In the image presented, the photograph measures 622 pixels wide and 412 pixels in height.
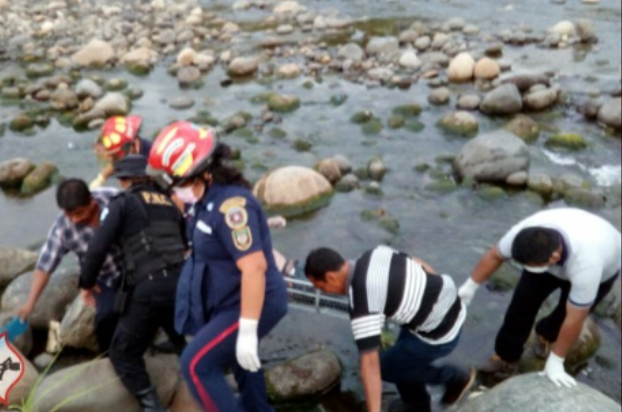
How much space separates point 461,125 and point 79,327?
7.53 m

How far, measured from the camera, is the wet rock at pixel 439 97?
12219 millimetres

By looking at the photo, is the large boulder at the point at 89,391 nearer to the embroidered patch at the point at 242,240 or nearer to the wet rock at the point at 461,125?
the embroidered patch at the point at 242,240

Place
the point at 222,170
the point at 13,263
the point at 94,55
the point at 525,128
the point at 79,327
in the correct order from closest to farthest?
the point at 222,170 < the point at 79,327 < the point at 13,263 < the point at 525,128 < the point at 94,55

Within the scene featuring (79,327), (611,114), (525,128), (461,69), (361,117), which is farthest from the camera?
(461,69)

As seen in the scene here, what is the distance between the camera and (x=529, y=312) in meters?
5.07

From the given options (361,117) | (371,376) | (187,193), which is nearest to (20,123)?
(361,117)

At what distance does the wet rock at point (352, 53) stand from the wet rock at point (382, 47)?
322mm

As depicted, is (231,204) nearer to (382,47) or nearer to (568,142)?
(568,142)

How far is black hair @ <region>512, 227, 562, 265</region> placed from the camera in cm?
427

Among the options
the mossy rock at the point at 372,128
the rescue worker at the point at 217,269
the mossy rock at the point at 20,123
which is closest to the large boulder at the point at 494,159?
the mossy rock at the point at 372,128

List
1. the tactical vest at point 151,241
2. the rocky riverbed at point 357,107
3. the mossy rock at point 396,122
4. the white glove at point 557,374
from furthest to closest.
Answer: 1. the mossy rock at point 396,122
2. the rocky riverbed at point 357,107
3. the tactical vest at point 151,241
4. the white glove at point 557,374

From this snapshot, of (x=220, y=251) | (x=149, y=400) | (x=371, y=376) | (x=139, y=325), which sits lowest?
(x=149, y=400)

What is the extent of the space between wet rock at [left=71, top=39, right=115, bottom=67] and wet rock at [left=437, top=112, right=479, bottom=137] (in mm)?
8790

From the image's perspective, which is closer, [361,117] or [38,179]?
[38,179]
